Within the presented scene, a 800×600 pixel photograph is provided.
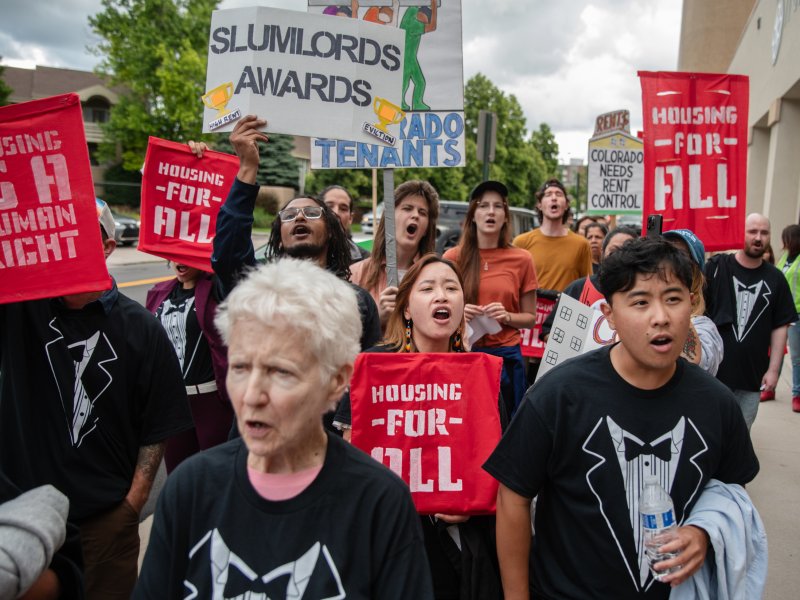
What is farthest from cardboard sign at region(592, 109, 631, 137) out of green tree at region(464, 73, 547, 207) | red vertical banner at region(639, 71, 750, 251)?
green tree at region(464, 73, 547, 207)

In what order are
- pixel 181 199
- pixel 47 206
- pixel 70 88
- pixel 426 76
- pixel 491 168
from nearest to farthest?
pixel 47 206 → pixel 181 199 → pixel 426 76 → pixel 491 168 → pixel 70 88

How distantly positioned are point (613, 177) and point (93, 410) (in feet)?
26.9

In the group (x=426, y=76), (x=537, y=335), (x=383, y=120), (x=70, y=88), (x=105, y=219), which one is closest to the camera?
(x=105, y=219)

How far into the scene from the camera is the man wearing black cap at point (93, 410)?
94.8 inches

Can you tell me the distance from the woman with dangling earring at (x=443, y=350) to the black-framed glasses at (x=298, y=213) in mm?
770

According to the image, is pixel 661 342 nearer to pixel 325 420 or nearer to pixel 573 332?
pixel 325 420

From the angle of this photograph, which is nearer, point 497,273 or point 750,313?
point 497,273

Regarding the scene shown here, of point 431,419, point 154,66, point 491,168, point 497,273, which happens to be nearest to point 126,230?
point 154,66

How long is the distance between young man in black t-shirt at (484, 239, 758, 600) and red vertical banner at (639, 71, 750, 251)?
2.67 metres

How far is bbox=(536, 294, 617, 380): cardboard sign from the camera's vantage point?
354 centimetres

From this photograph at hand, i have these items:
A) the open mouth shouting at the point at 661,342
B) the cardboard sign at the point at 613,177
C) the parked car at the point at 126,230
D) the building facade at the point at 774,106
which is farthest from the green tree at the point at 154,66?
the open mouth shouting at the point at 661,342

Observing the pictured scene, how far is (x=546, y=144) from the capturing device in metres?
69.0

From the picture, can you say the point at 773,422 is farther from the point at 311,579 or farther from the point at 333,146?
the point at 311,579

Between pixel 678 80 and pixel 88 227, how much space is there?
380cm
